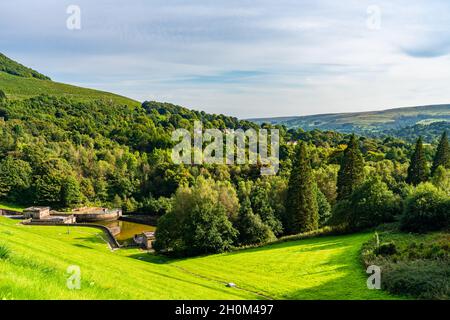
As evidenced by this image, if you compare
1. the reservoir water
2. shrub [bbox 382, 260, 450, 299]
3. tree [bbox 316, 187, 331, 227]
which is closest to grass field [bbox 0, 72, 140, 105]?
the reservoir water

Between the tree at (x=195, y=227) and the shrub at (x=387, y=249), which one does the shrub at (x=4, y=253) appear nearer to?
the shrub at (x=387, y=249)

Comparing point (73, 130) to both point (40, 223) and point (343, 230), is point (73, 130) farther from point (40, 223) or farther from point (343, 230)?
point (343, 230)

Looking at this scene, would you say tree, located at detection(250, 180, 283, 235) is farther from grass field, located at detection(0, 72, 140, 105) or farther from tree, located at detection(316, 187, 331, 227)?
grass field, located at detection(0, 72, 140, 105)

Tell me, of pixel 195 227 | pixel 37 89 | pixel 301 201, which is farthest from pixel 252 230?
pixel 37 89

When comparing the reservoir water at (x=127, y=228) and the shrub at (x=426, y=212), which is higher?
the shrub at (x=426, y=212)

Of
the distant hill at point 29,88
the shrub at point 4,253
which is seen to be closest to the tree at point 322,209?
the shrub at point 4,253
